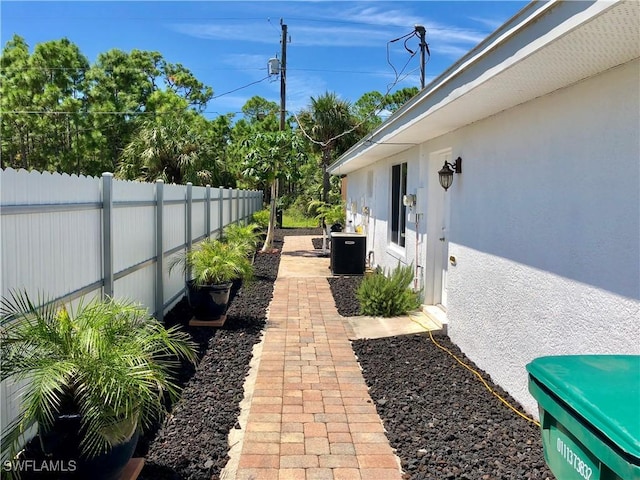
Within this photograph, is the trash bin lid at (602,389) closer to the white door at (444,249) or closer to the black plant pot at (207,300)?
the white door at (444,249)

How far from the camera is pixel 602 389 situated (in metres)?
1.98

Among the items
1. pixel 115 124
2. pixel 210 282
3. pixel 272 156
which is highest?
pixel 115 124

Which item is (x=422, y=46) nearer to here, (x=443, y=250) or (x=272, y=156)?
(x=272, y=156)

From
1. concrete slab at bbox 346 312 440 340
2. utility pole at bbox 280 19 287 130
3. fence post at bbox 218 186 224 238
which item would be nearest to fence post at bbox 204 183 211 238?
fence post at bbox 218 186 224 238

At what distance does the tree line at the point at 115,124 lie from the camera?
70.1 ft

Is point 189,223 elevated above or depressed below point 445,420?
above

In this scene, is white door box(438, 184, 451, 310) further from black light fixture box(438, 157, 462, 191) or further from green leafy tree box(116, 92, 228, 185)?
green leafy tree box(116, 92, 228, 185)

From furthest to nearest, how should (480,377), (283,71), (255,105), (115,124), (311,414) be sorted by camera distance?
(255,105) < (115,124) < (283,71) < (480,377) < (311,414)

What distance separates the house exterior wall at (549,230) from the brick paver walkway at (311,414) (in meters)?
1.35

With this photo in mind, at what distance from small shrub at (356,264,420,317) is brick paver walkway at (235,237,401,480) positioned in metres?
0.58

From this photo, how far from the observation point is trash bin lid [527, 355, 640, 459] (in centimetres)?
171

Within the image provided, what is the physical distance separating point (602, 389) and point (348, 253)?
9.62m

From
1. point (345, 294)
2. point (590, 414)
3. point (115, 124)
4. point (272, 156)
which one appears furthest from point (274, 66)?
point (590, 414)

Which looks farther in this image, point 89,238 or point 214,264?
point 214,264
